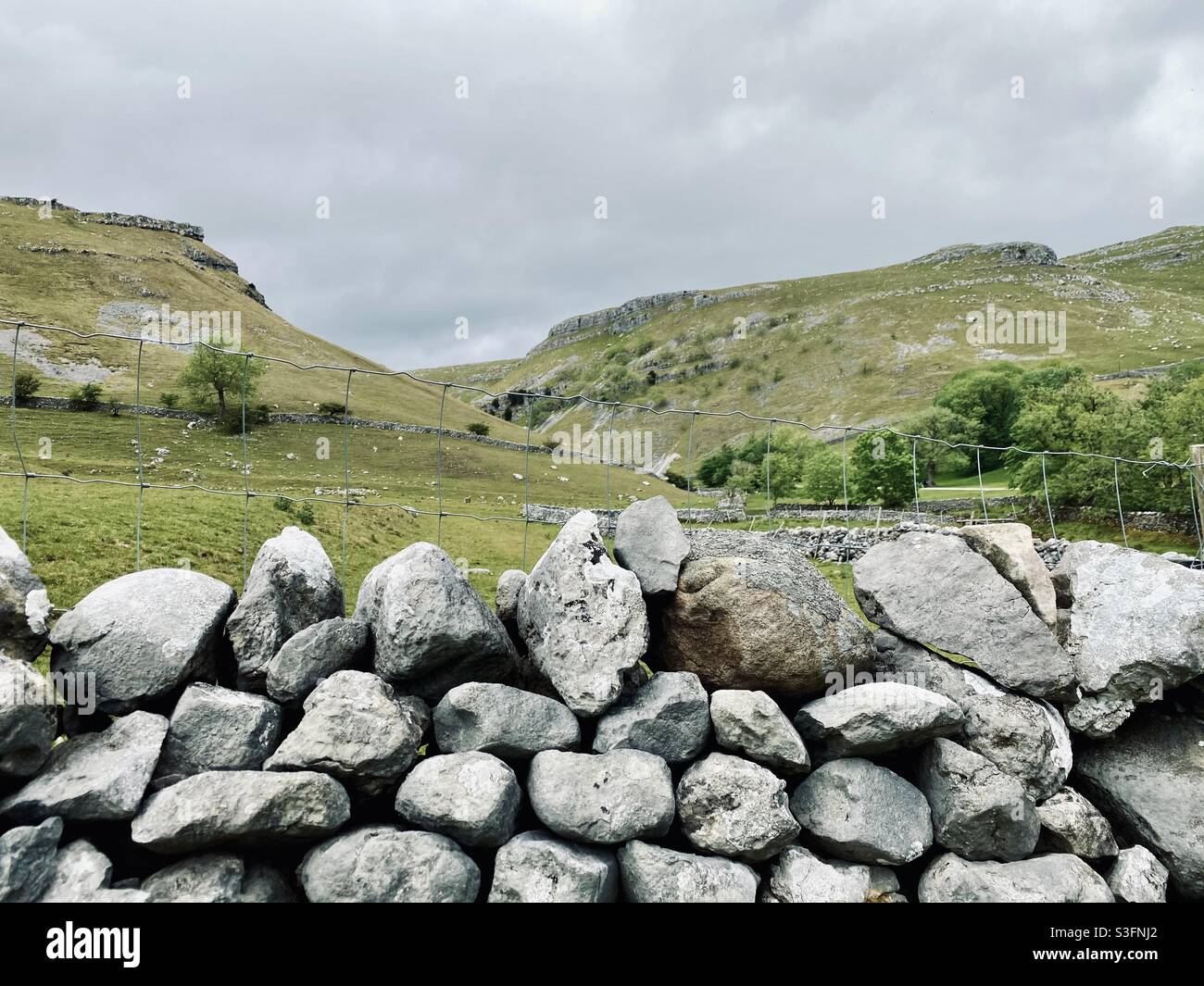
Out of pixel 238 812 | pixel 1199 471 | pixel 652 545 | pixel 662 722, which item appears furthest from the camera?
pixel 1199 471

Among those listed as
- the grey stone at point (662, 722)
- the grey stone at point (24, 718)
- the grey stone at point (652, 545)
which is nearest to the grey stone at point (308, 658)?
the grey stone at point (24, 718)

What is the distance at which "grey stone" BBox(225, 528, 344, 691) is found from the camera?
417cm

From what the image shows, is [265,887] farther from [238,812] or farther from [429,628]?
[429,628]

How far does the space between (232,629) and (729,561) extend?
3122 mm

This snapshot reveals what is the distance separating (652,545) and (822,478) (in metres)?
40.0

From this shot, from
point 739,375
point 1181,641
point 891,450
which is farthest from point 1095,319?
point 1181,641

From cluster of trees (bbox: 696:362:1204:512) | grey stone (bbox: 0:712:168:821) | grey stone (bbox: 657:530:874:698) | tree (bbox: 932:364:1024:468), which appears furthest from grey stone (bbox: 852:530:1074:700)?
tree (bbox: 932:364:1024:468)

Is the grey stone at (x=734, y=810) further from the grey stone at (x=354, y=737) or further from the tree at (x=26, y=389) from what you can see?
the tree at (x=26, y=389)

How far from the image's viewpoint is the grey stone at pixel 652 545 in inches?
193

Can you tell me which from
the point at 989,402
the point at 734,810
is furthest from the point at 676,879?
the point at 989,402

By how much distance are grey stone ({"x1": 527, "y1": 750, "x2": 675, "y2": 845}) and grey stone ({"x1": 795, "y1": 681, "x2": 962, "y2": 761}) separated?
1105mm

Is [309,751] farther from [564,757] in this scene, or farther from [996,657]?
[996,657]

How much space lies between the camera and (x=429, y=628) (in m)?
4.10

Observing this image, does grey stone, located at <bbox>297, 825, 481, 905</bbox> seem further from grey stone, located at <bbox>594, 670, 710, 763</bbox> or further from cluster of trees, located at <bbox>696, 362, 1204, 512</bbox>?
cluster of trees, located at <bbox>696, 362, 1204, 512</bbox>
